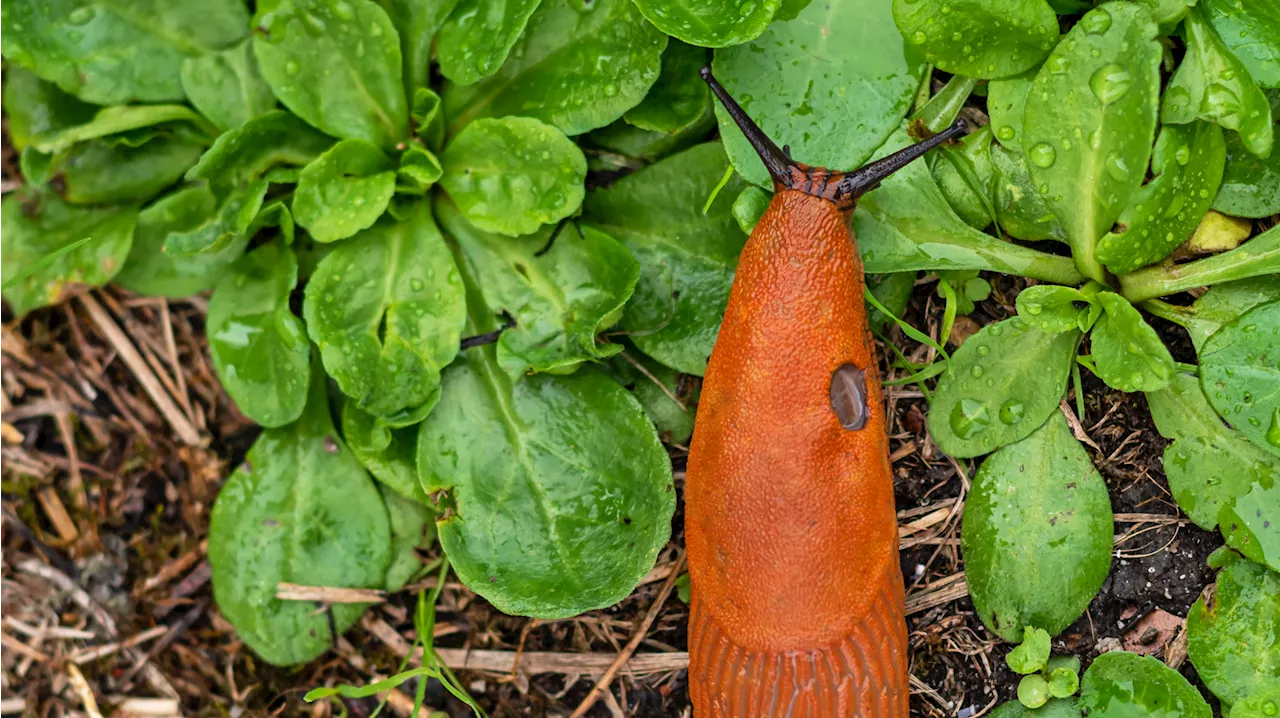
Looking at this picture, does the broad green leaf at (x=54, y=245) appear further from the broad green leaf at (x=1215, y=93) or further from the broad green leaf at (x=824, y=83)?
the broad green leaf at (x=1215, y=93)

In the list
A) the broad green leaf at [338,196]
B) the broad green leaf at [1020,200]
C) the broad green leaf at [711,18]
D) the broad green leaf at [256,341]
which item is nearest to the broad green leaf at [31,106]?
the broad green leaf at [256,341]

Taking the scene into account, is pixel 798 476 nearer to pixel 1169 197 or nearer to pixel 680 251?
pixel 680 251

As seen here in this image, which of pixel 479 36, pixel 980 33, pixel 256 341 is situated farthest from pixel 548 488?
pixel 980 33

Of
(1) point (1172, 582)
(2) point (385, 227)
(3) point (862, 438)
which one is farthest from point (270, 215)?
(1) point (1172, 582)

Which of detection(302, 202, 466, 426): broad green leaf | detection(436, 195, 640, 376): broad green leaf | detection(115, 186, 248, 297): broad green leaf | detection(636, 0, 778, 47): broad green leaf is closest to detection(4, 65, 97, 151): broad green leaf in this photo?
detection(115, 186, 248, 297): broad green leaf

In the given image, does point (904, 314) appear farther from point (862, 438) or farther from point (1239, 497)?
point (1239, 497)

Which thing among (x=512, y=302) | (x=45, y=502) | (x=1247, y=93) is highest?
(x=1247, y=93)
